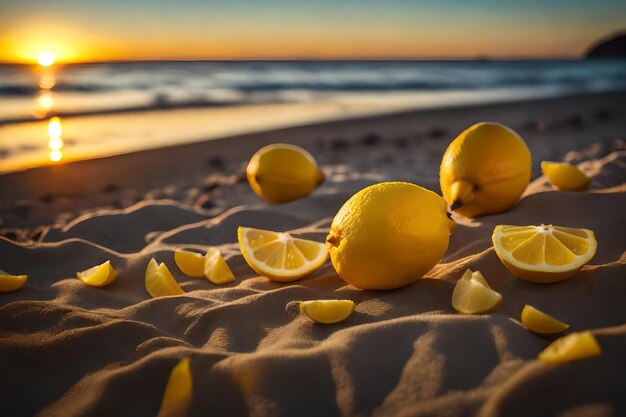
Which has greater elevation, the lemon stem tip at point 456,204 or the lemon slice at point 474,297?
the lemon stem tip at point 456,204

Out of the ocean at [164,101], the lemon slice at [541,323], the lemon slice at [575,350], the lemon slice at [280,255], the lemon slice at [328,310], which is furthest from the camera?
the ocean at [164,101]

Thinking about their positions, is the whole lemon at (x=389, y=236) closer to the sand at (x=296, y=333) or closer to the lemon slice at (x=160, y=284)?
the sand at (x=296, y=333)

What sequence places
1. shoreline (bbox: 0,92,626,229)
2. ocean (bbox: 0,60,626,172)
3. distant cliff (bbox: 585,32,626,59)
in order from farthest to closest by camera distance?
distant cliff (bbox: 585,32,626,59) < ocean (bbox: 0,60,626,172) < shoreline (bbox: 0,92,626,229)

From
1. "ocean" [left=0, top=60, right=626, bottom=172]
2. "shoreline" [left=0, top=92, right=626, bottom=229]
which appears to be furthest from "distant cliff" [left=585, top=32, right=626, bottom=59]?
"shoreline" [left=0, top=92, right=626, bottom=229]

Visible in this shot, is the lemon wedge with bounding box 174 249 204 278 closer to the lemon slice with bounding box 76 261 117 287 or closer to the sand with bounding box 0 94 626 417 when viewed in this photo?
the sand with bounding box 0 94 626 417

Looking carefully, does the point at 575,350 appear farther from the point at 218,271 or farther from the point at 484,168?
the point at 218,271

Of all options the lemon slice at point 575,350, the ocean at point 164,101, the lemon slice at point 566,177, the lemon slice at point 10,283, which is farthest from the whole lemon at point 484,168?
the ocean at point 164,101

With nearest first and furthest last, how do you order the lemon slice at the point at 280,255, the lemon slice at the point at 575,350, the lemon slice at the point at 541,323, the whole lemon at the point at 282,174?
the lemon slice at the point at 575,350 < the lemon slice at the point at 541,323 < the lemon slice at the point at 280,255 < the whole lemon at the point at 282,174
